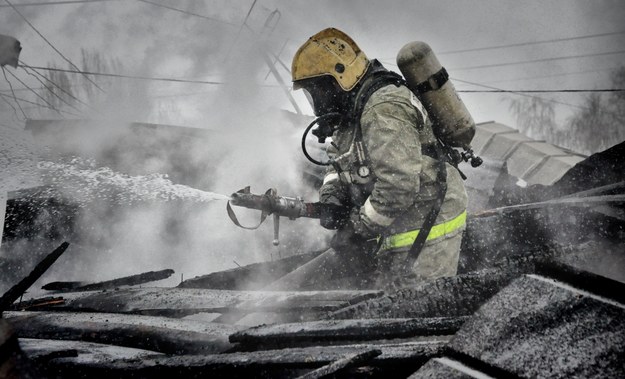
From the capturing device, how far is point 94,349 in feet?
6.46

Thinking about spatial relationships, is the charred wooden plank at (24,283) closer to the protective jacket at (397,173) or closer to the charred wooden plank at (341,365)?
the charred wooden plank at (341,365)

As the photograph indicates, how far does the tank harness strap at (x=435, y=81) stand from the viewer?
3.10m

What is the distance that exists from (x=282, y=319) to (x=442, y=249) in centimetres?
148

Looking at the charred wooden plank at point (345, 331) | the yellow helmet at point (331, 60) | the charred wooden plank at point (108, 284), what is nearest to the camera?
the charred wooden plank at point (345, 331)

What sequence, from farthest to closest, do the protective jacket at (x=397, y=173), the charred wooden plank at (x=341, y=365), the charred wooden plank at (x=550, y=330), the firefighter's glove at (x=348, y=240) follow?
the firefighter's glove at (x=348, y=240) → the protective jacket at (x=397, y=173) → the charred wooden plank at (x=341, y=365) → the charred wooden plank at (x=550, y=330)

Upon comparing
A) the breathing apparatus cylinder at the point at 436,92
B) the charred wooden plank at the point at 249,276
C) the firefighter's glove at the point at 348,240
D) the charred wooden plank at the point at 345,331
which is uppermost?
the breathing apparatus cylinder at the point at 436,92

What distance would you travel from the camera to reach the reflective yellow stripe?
314cm

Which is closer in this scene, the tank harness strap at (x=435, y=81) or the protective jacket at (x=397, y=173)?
the protective jacket at (x=397, y=173)

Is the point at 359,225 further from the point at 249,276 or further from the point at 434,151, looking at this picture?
the point at 249,276

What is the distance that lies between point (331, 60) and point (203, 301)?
2.24m

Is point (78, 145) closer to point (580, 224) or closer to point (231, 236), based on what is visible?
point (231, 236)

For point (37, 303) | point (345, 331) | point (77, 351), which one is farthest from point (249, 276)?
point (345, 331)

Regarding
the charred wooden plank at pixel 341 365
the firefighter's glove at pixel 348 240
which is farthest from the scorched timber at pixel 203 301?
the charred wooden plank at pixel 341 365

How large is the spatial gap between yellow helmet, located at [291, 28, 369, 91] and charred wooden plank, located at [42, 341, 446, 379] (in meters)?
2.30
